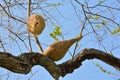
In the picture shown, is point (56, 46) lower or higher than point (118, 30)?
higher

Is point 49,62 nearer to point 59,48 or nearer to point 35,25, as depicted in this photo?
point 59,48

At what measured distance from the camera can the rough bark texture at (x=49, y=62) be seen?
2.10 metres

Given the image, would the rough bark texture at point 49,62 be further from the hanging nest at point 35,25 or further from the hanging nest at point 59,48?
the hanging nest at point 35,25

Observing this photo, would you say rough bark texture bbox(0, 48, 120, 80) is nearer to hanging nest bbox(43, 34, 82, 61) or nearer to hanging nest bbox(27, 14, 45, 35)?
hanging nest bbox(43, 34, 82, 61)

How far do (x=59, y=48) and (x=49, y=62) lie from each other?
145 millimetres

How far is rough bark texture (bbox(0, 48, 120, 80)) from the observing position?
82.6 inches

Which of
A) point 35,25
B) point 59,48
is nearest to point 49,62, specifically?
point 59,48

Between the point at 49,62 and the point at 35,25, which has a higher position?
the point at 35,25

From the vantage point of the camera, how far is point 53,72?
7.83ft

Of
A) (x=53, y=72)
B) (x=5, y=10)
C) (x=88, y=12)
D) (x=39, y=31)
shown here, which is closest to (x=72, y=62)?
(x=53, y=72)

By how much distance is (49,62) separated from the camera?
2.37 meters

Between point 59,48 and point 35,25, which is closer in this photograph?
point 59,48

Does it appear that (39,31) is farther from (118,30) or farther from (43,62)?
(118,30)

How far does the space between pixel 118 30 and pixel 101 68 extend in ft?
1.70
